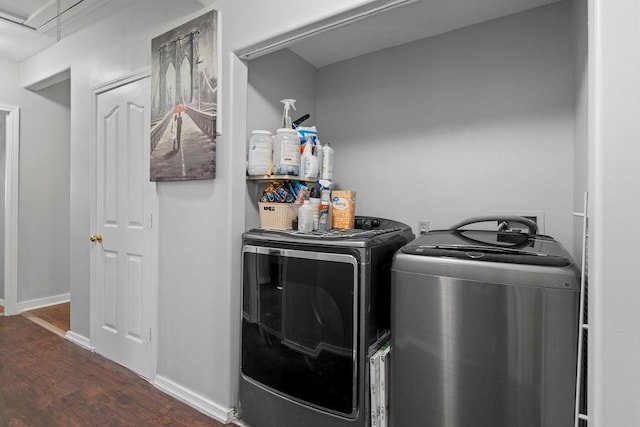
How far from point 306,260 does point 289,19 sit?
1147 mm

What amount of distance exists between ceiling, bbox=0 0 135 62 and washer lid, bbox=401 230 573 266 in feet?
8.46

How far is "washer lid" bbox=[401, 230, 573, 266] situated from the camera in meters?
1.10

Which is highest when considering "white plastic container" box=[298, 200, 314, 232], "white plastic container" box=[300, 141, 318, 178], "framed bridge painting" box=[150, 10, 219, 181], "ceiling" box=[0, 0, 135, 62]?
"ceiling" box=[0, 0, 135, 62]

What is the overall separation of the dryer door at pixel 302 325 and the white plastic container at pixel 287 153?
0.44m

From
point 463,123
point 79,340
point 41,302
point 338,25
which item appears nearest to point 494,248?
point 463,123

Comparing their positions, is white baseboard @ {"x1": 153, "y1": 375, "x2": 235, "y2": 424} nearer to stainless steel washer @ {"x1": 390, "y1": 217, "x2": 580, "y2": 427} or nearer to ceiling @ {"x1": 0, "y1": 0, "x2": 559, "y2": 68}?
stainless steel washer @ {"x1": 390, "y1": 217, "x2": 580, "y2": 427}

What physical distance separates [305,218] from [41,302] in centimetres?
372

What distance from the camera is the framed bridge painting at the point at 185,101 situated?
1784 mm

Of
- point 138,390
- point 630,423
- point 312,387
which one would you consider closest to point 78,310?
point 138,390

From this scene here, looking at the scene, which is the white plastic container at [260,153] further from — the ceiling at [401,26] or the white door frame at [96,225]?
the white door frame at [96,225]

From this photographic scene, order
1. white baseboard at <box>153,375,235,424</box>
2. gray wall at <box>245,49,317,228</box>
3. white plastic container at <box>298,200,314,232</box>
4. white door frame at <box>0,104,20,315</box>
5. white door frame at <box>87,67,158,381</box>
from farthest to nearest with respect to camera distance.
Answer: white door frame at <box>0,104,20,315</box>
white door frame at <box>87,67,158,381</box>
gray wall at <box>245,49,317,228</box>
white baseboard at <box>153,375,235,424</box>
white plastic container at <box>298,200,314,232</box>

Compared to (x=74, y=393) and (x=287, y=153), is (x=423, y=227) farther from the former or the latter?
(x=74, y=393)

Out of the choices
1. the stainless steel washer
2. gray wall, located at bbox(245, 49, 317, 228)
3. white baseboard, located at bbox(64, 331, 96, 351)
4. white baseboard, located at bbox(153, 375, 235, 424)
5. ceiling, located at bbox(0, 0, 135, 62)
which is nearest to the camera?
the stainless steel washer

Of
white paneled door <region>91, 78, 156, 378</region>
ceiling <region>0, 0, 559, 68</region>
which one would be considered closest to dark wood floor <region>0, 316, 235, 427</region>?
white paneled door <region>91, 78, 156, 378</region>
